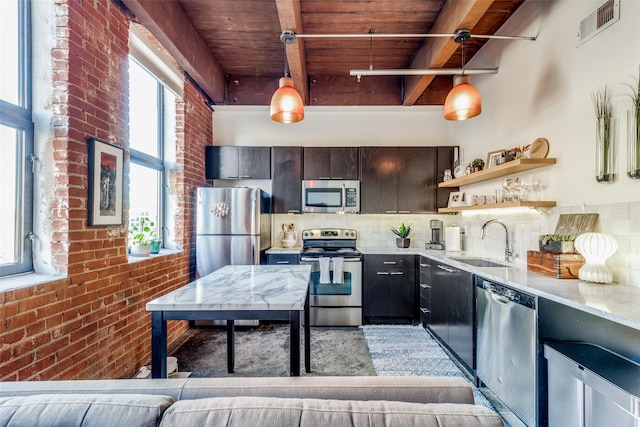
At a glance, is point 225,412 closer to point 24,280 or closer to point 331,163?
point 24,280

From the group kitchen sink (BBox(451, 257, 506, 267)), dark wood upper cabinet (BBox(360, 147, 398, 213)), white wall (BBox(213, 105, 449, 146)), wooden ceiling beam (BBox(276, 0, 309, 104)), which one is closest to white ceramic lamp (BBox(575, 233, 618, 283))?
kitchen sink (BBox(451, 257, 506, 267))

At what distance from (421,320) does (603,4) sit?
319 centimetres

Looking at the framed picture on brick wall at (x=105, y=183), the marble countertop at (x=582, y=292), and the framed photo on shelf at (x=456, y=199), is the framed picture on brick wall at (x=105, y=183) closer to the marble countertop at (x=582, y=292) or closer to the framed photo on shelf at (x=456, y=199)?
the marble countertop at (x=582, y=292)

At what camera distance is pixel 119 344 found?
7.55 feet

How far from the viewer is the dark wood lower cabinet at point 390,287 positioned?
3654 millimetres

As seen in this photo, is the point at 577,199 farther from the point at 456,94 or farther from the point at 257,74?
the point at 257,74

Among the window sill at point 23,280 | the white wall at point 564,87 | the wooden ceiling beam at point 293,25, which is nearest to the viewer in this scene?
the window sill at point 23,280

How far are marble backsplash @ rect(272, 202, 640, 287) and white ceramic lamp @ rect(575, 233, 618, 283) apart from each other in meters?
0.08

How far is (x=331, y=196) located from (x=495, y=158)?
1899mm

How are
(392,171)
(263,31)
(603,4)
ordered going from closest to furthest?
(603,4)
(263,31)
(392,171)

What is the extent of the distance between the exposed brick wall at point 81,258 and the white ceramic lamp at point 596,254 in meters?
3.15

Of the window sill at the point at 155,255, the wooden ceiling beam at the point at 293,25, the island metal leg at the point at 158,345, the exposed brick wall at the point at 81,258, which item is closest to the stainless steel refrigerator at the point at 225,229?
the window sill at the point at 155,255

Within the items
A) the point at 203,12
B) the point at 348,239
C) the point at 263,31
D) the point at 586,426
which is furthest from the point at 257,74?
the point at 586,426

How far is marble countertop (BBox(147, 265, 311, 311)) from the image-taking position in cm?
139
